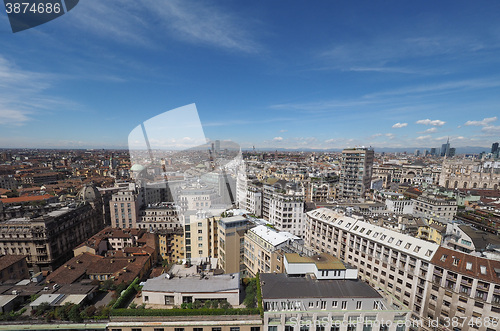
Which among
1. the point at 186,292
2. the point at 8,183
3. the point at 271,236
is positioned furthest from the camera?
the point at 8,183

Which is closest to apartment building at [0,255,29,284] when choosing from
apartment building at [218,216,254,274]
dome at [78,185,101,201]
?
dome at [78,185,101,201]

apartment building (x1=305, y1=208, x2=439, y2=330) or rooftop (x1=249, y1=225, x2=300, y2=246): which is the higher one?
rooftop (x1=249, y1=225, x2=300, y2=246)

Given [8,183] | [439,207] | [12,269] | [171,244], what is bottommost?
[171,244]

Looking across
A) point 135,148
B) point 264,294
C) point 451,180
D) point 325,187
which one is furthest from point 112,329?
point 451,180

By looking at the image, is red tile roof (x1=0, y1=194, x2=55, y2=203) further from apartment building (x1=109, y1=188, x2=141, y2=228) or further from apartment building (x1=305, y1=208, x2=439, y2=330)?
apartment building (x1=305, y1=208, x2=439, y2=330)

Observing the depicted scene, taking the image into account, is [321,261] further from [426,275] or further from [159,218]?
[159,218]

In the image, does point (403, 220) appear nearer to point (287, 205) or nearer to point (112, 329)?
point (287, 205)

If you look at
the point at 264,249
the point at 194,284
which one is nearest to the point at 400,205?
the point at 264,249
